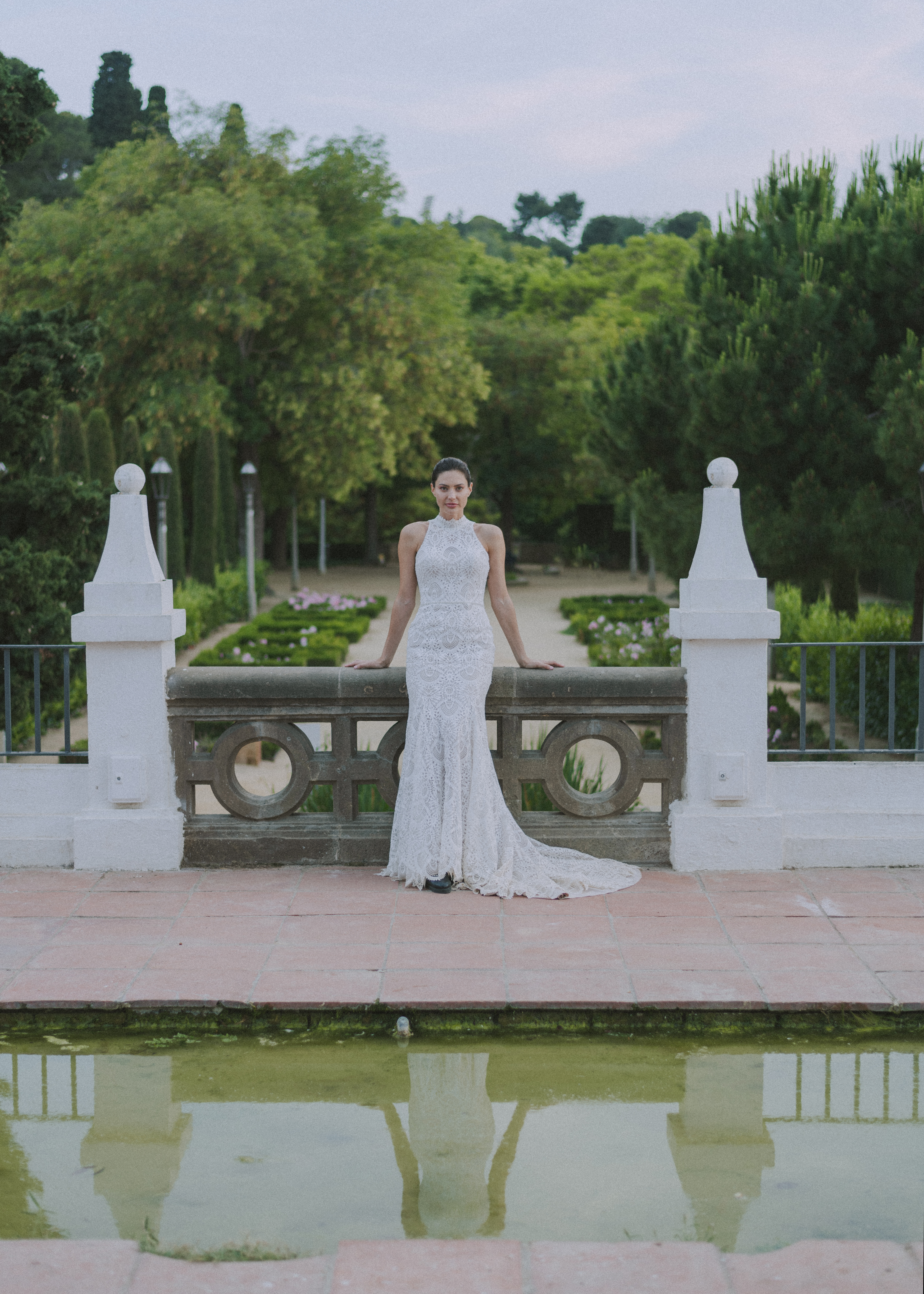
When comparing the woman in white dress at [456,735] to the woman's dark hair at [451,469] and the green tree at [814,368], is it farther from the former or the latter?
the green tree at [814,368]

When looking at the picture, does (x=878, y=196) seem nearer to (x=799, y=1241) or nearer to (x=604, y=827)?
(x=604, y=827)

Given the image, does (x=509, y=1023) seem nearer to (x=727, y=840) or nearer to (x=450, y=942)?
(x=450, y=942)

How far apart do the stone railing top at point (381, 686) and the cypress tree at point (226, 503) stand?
23596mm

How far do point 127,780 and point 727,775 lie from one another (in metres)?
2.76

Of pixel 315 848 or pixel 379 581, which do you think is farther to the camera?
pixel 379 581

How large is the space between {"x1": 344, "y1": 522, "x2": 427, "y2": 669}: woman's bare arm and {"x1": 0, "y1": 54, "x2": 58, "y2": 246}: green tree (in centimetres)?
566

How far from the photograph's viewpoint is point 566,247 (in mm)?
75125

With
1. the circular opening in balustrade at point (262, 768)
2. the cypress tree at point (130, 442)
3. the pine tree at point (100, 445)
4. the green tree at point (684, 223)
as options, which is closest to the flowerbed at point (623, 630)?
the circular opening in balustrade at point (262, 768)

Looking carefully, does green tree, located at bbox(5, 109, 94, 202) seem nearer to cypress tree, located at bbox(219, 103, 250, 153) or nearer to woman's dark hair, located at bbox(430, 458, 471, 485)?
cypress tree, located at bbox(219, 103, 250, 153)

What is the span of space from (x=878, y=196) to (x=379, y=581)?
79.1ft

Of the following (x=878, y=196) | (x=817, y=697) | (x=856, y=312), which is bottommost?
(x=817, y=697)

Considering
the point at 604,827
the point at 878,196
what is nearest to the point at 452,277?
the point at 878,196

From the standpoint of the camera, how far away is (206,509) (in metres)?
26.6

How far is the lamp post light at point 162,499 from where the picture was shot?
2136cm
